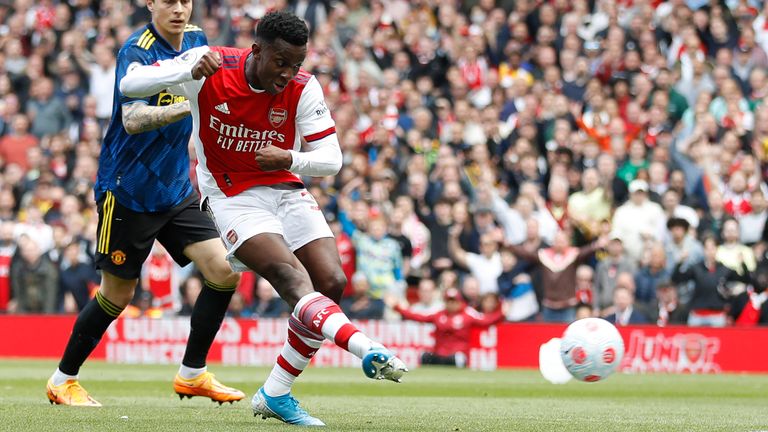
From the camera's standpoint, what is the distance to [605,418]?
362 inches

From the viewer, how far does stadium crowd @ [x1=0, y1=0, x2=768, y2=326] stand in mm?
18188

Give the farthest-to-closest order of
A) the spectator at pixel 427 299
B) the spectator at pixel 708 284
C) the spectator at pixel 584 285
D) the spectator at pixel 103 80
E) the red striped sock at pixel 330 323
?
the spectator at pixel 103 80 → the spectator at pixel 427 299 → the spectator at pixel 584 285 → the spectator at pixel 708 284 → the red striped sock at pixel 330 323

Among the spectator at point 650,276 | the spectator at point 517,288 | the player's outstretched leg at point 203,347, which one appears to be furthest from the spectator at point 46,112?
the player's outstretched leg at point 203,347

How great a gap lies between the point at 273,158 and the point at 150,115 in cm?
106

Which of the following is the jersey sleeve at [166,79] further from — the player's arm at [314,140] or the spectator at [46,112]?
the spectator at [46,112]

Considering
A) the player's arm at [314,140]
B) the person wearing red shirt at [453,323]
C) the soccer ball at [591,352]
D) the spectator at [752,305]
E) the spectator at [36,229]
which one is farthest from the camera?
the spectator at [36,229]

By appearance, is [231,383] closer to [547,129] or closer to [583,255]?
[583,255]

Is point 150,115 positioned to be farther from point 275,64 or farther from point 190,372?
point 190,372

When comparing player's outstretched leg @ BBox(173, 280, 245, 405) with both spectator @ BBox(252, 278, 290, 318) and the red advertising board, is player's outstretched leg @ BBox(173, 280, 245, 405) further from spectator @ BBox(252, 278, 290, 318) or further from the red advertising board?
spectator @ BBox(252, 278, 290, 318)

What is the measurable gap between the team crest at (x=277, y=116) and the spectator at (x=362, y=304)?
1011cm

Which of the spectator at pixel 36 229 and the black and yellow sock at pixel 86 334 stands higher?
the spectator at pixel 36 229

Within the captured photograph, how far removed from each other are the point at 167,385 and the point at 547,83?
988 centimetres

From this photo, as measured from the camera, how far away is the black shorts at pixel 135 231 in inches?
375

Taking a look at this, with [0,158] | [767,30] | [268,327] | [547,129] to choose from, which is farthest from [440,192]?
[0,158]
